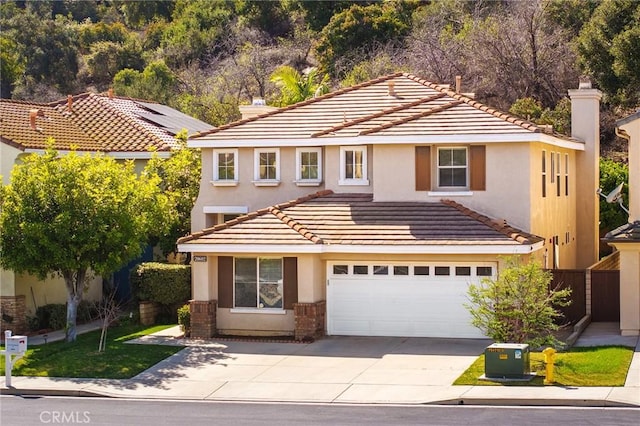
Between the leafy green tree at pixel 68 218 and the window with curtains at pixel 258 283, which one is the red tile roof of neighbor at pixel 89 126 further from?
the window with curtains at pixel 258 283

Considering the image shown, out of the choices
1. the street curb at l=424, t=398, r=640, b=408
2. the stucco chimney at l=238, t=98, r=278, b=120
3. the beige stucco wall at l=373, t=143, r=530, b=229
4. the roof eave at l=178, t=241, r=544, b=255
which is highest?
the stucco chimney at l=238, t=98, r=278, b=120

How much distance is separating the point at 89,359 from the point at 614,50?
2558 cm

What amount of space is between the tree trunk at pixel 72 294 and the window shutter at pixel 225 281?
355 centimetres

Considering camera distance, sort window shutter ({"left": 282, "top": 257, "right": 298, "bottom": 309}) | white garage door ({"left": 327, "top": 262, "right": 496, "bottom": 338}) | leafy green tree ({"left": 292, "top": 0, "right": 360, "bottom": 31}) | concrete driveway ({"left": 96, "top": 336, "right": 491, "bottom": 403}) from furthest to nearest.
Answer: leafy green tree ({"left": 292, "top": 0, "right": 360, "bottom": 31}) < window shutter ({"left": 282, "top": 257, "right": 298, "bottom": 309}) < white garage door ({"left": 327, "top": 262, "right": 496, "bottom": 338}) < concrete driveway ({"left": 96, "top": 336, "right": 491, "bottom": 403})

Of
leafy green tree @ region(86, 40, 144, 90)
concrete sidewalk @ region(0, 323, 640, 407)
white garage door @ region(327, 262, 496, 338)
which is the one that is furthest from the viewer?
leafy green tree @ region(86, 40, 144, 90)

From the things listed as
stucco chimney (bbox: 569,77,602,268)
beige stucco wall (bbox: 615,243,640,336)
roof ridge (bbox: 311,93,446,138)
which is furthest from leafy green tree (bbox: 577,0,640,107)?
beige stucco wall (bbox: 615,243,640,336)

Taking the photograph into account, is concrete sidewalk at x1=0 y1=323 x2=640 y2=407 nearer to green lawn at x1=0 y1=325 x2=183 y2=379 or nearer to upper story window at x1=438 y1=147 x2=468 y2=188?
green lawn at x1=0 y1=325 x2=183 y2=379

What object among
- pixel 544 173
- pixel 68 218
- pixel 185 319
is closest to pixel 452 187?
pixel 544 173

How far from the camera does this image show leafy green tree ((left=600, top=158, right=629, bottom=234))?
41812 millimetres

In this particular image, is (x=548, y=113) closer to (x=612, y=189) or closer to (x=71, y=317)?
(x=612, y=189)

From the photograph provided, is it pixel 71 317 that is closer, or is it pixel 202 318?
pixel 71 317

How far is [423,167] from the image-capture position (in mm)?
31609

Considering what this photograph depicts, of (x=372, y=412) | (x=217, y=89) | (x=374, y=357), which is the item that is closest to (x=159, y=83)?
(x=217, y=89)

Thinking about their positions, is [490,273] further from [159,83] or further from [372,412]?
[159,83]
